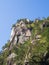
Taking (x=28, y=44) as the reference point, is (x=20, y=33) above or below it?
above

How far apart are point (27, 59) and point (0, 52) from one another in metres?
22.8

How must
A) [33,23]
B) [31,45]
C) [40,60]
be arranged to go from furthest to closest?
[33,23] < [31,45] < [40,60]

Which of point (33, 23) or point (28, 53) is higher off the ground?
point (33, 23)

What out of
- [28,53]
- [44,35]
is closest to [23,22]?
[44,35]

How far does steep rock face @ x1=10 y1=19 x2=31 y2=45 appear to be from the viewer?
69.5 m

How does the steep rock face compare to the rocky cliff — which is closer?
the rocky cliff

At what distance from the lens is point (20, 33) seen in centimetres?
7262

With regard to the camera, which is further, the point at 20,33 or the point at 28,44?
the point at 20,33

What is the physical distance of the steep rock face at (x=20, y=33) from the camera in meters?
69.5

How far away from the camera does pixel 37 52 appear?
5569 cm

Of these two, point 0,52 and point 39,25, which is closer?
point 39,25

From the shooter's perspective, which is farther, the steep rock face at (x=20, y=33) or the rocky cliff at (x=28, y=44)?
the steep rock face at (x=20, y=33)

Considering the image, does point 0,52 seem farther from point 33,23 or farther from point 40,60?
point 40,60

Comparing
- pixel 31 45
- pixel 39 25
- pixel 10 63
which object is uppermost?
pixel 39 25
